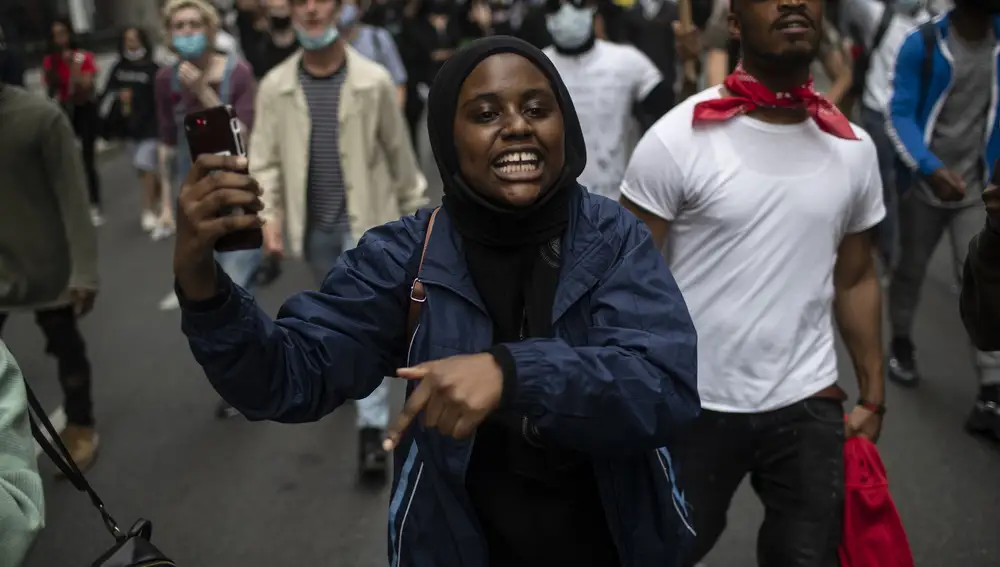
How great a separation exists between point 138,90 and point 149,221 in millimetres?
1178

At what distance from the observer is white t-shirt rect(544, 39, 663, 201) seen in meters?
5.24

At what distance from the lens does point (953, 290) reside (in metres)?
7.36

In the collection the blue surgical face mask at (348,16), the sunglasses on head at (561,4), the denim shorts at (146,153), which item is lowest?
the denim shorts at (146,153)

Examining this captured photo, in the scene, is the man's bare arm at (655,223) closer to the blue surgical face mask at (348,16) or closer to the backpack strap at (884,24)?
the backpack strap at (884,24)

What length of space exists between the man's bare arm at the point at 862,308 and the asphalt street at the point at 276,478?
4.11ft

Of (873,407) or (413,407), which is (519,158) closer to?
(413,407)

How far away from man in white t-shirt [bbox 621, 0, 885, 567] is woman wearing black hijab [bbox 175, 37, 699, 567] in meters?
0.78

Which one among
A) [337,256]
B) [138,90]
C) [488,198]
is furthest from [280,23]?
[488,198]

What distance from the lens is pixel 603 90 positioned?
5.30 m

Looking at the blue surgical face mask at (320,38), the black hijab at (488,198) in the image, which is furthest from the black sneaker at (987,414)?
the black hijab at (488,198)

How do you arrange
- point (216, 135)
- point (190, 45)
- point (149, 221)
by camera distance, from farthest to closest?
point (149, 221), point (190, 45), point (216, 135)

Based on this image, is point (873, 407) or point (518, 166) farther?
point (873, 407)

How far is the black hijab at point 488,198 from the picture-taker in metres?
1.99

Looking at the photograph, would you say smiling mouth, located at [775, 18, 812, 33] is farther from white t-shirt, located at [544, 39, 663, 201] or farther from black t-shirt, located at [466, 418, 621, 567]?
white t-shirt, located at [544, 39, 663, 201]
